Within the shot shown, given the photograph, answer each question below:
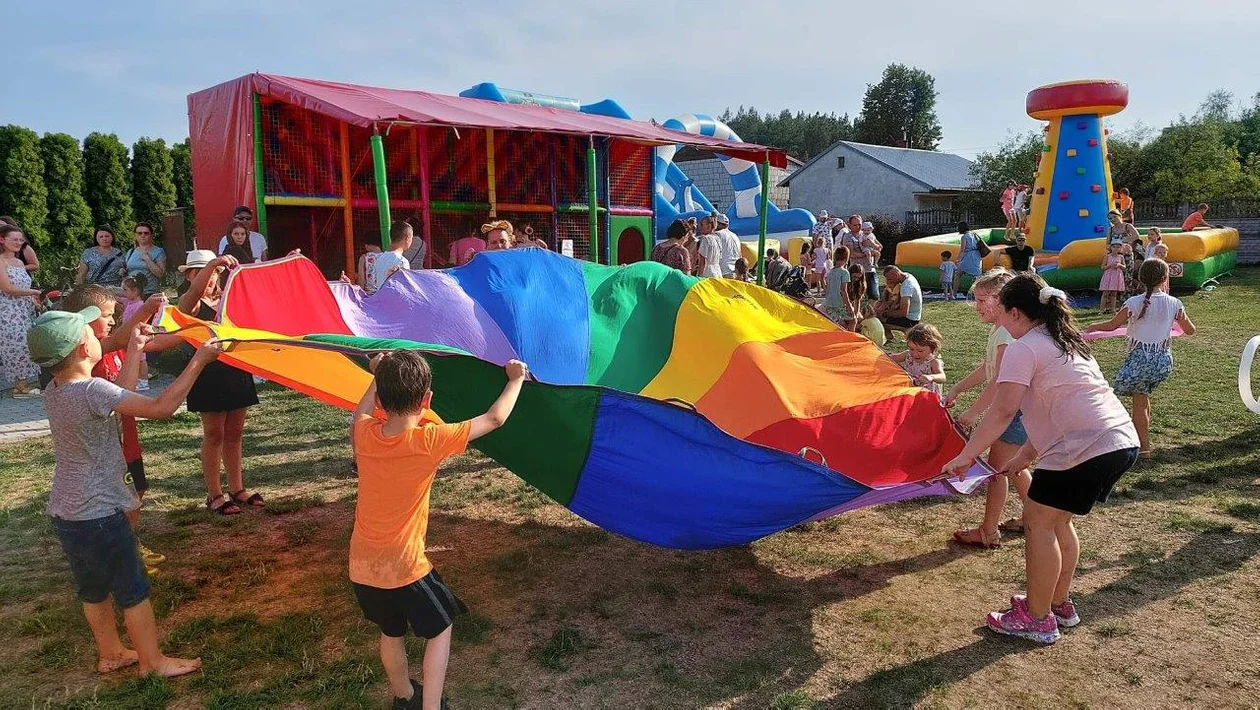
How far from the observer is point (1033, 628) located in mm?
3111

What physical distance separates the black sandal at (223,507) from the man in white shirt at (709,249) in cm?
659

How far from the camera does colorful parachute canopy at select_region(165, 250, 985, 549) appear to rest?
2893 mm

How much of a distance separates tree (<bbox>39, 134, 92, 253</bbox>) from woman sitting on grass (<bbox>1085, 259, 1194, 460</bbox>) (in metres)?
19.7

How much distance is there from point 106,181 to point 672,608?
19748 millimetres

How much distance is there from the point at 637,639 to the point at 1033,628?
1514 millimetres

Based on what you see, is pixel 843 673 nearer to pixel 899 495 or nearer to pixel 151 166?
pixel 899 495

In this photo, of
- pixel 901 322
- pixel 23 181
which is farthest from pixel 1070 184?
pixel 23 181

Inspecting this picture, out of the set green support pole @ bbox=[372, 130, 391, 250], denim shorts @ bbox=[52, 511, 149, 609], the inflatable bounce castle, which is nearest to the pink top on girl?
denim shorts @ bbox=[52, 511, 149, 609]

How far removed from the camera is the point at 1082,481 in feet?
9.62

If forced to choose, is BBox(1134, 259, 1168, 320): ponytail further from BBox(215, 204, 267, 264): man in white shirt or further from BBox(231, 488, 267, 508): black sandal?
BBox(215, 204, 267, 264): man in white shirt

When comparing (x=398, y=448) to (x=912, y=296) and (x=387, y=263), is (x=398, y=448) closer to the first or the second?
(x=387, y=263)

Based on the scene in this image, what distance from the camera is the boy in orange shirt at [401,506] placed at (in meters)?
2.37

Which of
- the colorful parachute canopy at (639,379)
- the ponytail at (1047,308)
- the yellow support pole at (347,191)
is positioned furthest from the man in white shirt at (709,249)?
the ponytail at (1047,308)

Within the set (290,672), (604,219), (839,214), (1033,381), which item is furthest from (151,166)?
(839,214)
